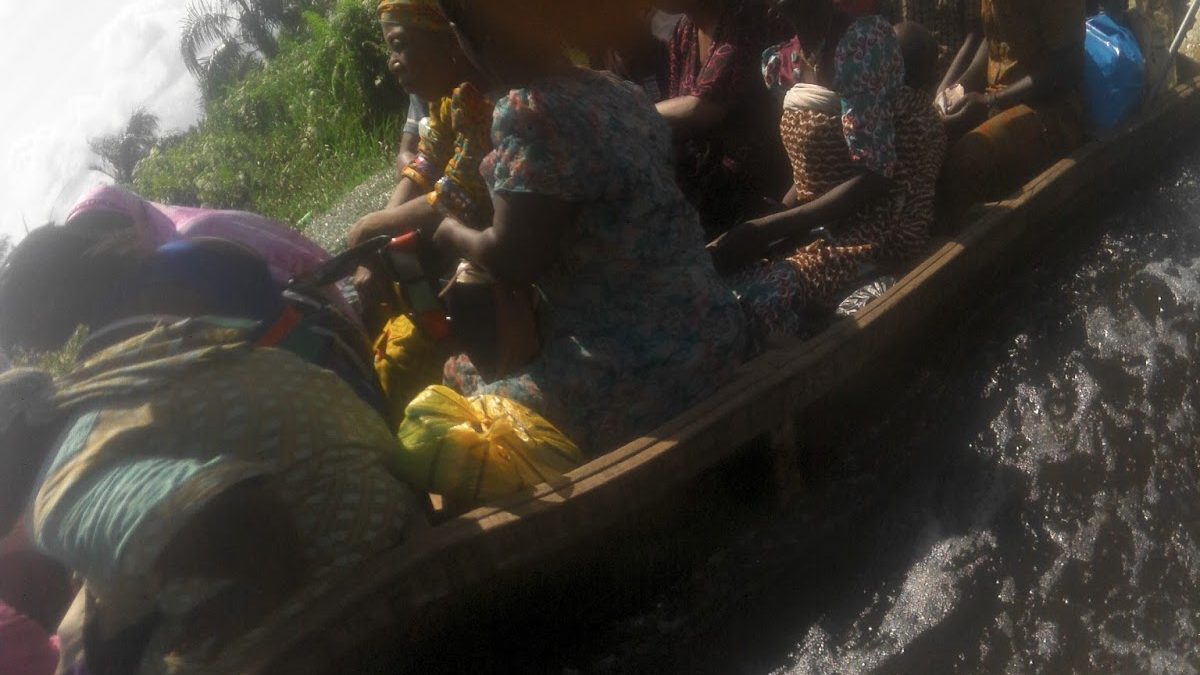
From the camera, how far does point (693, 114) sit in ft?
11.8

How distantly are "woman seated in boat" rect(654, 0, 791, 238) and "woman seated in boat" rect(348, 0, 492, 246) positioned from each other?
71cm

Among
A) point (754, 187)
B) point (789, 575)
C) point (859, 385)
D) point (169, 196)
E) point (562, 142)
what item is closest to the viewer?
point (562, 142)

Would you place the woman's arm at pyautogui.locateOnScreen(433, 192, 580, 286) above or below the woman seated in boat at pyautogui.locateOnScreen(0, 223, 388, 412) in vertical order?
below

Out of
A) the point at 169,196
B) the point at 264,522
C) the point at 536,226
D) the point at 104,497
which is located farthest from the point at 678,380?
the point at 169,196

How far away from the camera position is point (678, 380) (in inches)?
110

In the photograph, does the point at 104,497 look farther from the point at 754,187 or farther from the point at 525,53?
the point at 754,187

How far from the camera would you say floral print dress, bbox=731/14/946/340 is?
10.4 feet

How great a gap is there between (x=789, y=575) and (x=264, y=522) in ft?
4.58

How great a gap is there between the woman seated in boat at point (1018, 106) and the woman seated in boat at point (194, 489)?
7.57 ft

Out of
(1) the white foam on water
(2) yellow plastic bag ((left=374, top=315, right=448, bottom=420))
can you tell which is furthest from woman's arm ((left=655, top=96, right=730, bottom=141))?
(1) the white foam on water

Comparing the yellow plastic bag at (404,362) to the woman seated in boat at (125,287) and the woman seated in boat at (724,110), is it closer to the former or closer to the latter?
the woman seated in boat at (125,287)

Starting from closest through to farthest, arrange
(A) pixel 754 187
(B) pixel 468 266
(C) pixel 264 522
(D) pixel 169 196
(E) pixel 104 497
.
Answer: (E) pixel 104 497 < (C) pixel 264 522 < (B) pixel 468 266 < (A) pixel 754 187 < (D) pixel 169 196

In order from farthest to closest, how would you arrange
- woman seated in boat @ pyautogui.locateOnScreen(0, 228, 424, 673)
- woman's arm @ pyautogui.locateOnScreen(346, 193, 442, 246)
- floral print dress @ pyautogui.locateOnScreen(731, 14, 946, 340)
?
woman's arm @ pyautogui.locateOnScreen(346, 193, 442, 246) < floral print dress @ pyautogui.locateOnScreen(731, 14, 946, 340) < woman seated in boat @ pyautogui.locateOnScreen(0, 228, 424, 673)

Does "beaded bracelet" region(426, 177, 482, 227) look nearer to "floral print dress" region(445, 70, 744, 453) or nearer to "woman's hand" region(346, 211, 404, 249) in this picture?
Result: "floral print dress" region(445, 70, 744, 453)
